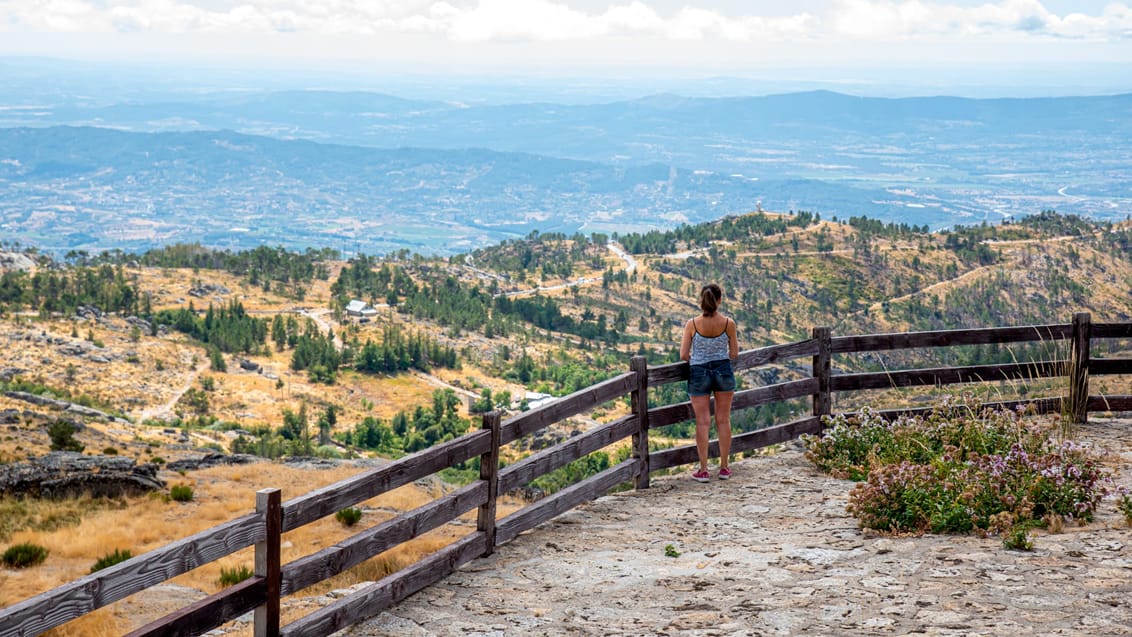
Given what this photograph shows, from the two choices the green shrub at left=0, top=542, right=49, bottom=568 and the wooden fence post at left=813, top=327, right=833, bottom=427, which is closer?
the green shrub at left=0, top=542, right=49, bottom=568

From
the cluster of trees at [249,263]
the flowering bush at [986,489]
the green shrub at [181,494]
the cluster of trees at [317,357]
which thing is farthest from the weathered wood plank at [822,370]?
the cluster of trees at [249,263]

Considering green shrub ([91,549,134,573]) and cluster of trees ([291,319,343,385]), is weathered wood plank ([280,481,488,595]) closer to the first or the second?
green shrub ([91,549,134,573])

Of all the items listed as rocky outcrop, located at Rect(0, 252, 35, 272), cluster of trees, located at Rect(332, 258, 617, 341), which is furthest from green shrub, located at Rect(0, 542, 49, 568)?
rocky outcrop, located at Rect(0, 252, 35, 272)

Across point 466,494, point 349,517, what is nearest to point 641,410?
point 466,494

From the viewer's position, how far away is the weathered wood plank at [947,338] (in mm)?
11914

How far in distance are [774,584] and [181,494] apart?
1101cm

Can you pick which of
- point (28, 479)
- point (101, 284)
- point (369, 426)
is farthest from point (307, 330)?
point (28, 479)

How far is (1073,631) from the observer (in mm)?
6043

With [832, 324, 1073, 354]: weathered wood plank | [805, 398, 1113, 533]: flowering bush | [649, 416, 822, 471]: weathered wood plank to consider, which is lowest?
[649, 416, 822, 471]: weathered wood plank

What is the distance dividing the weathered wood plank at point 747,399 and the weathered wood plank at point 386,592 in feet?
8.95

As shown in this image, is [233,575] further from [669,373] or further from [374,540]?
[669,373]

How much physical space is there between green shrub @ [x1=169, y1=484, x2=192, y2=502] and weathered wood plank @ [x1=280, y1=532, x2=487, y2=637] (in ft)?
28.5

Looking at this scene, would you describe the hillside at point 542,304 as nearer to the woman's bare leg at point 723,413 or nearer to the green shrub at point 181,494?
the green shrub at point 181,494

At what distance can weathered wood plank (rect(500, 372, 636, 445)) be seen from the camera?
8.63 m
